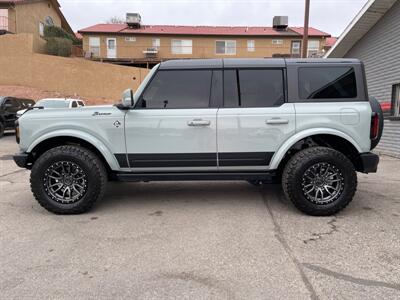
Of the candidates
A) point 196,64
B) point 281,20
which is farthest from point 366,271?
point 281,20

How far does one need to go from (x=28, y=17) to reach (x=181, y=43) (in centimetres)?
1381

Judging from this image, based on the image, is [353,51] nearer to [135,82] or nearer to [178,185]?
[178,185]

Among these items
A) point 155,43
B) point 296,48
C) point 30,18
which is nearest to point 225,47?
point 155,43

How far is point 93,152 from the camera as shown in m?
4.87

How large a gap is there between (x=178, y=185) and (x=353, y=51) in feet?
31.9

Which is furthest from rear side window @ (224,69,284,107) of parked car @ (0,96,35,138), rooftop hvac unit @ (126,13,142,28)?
rooftop hvac unit @ (126,13,142,28)

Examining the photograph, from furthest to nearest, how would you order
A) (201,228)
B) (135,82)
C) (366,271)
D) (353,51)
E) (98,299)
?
(135,82), (353,51), (201,228), (366,271), (98,299)

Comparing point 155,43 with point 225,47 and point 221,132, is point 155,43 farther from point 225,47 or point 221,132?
point 221,132

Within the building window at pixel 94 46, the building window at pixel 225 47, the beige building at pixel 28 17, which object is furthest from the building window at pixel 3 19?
the building window at pixel 225 47

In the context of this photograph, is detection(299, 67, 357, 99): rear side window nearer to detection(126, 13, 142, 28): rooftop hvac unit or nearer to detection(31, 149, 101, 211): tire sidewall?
detection(31, 149, 101, 211): tire sidewall

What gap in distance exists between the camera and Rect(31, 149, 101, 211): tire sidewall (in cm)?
462

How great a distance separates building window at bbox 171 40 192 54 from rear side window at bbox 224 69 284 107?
1223 inches

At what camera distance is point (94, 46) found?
34.4 m

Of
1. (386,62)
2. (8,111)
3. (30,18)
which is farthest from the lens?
(30,18)
